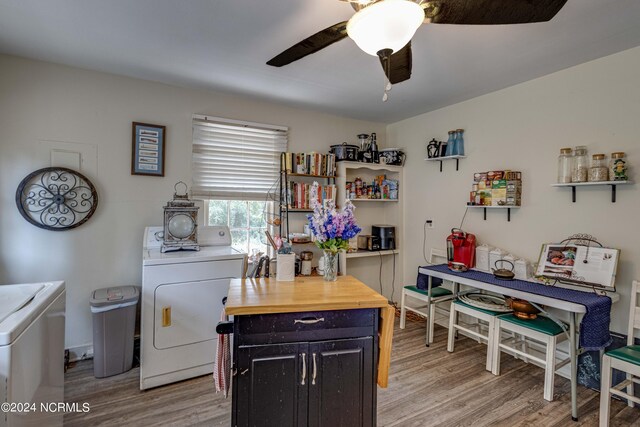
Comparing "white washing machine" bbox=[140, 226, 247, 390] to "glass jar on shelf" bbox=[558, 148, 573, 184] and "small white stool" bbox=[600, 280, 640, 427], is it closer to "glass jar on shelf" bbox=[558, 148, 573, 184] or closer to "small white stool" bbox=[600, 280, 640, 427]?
"small white stool" bbox=[600, 280, 640, 427]

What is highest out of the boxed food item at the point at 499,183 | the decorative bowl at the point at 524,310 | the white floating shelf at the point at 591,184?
the boxed food item at the point at 499,183

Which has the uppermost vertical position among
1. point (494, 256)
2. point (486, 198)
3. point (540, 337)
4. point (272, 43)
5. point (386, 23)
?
point (272, 43)

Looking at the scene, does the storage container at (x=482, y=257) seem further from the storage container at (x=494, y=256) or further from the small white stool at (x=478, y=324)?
the small white stool at (x=478, y=324)

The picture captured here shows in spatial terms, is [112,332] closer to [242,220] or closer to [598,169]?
[242,220]

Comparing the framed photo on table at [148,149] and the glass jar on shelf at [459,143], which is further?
the glass jar on shelf at [459,143]

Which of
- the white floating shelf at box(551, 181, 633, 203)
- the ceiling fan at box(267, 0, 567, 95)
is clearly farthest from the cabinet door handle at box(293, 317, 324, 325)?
the white floating shelf at box(551, 181, 633, 203)

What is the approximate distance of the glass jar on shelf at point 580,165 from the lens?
2320 mm

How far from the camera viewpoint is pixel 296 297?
1.49m

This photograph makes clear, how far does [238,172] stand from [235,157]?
0.16 metres

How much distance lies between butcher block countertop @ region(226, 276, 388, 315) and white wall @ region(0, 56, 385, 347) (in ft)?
5.64

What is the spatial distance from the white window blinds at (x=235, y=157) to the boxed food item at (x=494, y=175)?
2157 millimetres

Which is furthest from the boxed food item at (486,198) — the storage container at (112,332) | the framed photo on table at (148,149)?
the storage container at (112,332)

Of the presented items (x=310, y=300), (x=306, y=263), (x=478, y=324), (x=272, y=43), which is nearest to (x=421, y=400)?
(x=478, y=324)

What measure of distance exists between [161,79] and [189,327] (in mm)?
2207
